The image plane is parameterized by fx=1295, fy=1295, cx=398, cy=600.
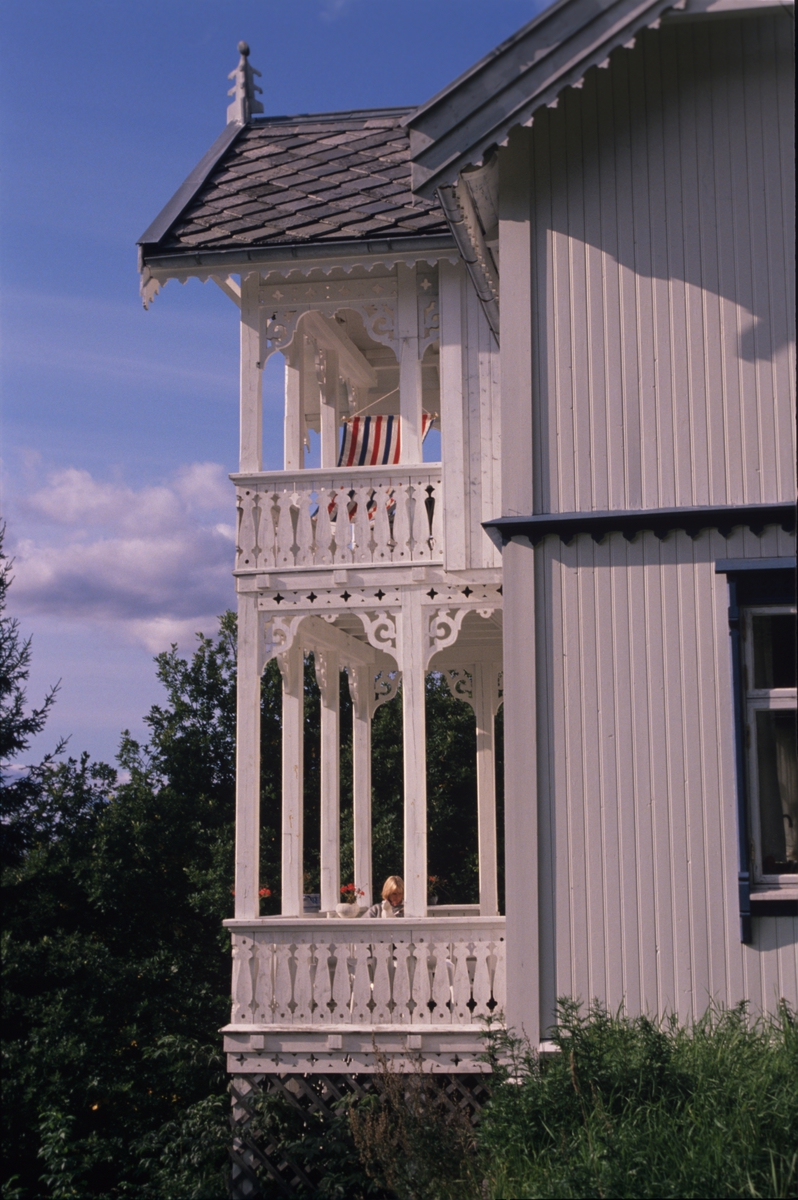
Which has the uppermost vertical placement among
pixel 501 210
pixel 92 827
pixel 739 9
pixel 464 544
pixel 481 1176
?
pixel 739 9

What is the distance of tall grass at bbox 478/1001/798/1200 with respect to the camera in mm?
6426

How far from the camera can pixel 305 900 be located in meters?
14.4

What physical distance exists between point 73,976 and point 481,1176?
359 inches

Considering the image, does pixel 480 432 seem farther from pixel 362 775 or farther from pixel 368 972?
pixel 362 775

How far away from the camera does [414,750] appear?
1113 centimetres

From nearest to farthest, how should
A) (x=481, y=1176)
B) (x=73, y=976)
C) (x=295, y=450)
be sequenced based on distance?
(x=481, y=1176) → (x=295, y=450) → (x=73, y=976)

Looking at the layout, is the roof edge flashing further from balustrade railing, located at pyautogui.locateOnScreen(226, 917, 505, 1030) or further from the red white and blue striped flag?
balustrade railing, located at pyautogui.locateOnScreen(226, 917, 505, 1030)

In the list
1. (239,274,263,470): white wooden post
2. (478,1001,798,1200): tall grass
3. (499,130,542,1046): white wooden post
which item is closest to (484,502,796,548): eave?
(499,130,542,1046): white wooden post

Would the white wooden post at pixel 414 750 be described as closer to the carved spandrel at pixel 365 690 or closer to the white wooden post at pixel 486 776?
the white wooden post at pixel 486 776

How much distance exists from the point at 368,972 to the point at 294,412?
18.2 ft

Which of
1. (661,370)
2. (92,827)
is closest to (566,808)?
(661,370)

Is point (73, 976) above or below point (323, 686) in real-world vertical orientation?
below

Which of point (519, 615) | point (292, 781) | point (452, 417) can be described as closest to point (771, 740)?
point (519, 615)

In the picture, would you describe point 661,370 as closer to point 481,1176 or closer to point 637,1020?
point 637,1020
